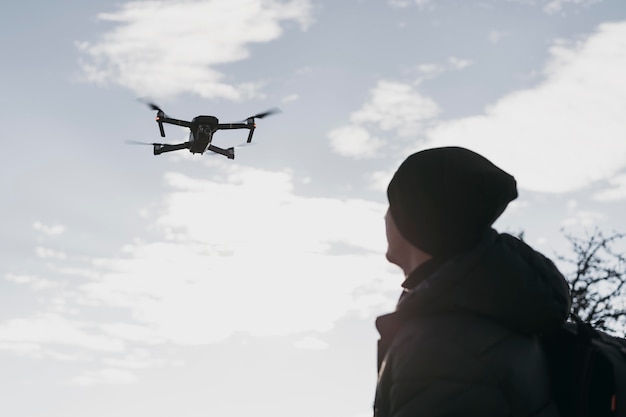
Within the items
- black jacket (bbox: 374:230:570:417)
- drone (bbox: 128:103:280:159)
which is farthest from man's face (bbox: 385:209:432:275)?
drone (bbox: 128:103:280:159)

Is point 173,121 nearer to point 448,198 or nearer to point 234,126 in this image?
point 234,126

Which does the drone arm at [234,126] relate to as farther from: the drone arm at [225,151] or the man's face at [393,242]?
the man's face at [393,242]

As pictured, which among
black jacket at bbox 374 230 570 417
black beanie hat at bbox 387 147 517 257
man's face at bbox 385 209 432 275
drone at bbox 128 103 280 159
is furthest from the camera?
drone at bbox 128 103 280 159

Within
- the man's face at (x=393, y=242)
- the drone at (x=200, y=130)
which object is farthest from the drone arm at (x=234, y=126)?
the man's face at (x=393, y=242)

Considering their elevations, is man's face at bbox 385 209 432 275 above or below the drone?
below

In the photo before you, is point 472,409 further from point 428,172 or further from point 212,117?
point 212,117

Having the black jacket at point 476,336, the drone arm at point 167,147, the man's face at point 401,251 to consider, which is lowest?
the black jacket at point 476,336

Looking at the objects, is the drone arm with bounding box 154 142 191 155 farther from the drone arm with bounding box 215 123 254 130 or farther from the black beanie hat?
the black beanie hat
